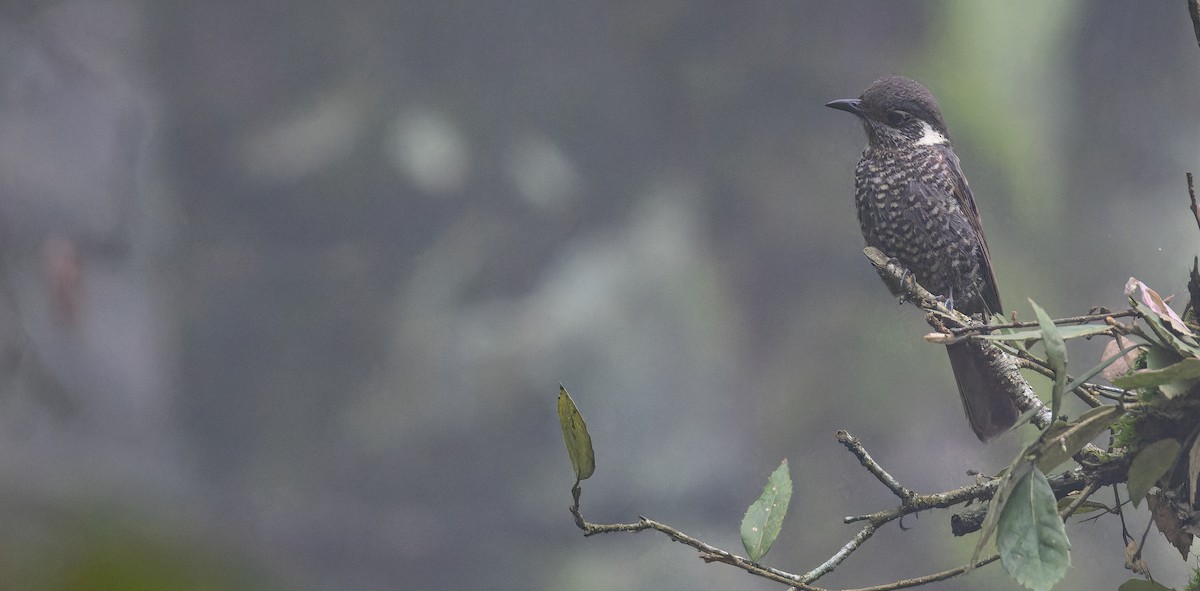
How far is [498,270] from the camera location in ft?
5.21

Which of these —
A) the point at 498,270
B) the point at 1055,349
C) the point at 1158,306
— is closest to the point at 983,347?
the point at 1158,306

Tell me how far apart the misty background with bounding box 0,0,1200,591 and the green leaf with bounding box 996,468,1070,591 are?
2.90ft

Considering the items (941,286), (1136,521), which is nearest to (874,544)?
(1136,521)

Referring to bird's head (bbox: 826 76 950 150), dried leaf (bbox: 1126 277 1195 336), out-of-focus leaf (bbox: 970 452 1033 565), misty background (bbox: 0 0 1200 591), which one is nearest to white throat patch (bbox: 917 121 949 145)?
bird's head (bbox: 826 76 950 150)

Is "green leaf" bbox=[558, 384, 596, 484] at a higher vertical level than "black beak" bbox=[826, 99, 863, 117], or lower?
lower

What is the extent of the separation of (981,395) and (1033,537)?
43cm

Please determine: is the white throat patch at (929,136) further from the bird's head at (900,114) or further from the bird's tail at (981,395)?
the bird's tail at (981,395)

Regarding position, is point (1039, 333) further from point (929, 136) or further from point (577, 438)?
point (929, 136)

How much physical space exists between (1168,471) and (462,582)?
3.55 ft

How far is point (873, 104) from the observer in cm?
120

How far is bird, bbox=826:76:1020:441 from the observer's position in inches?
45.3

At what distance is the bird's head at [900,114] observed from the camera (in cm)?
118

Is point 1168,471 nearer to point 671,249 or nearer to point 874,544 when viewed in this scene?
point 874,544

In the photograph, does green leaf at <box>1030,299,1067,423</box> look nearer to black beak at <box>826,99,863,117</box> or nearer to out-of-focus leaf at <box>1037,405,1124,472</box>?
out-of-focus leaf at <box>1037,405,1124,472</box>
